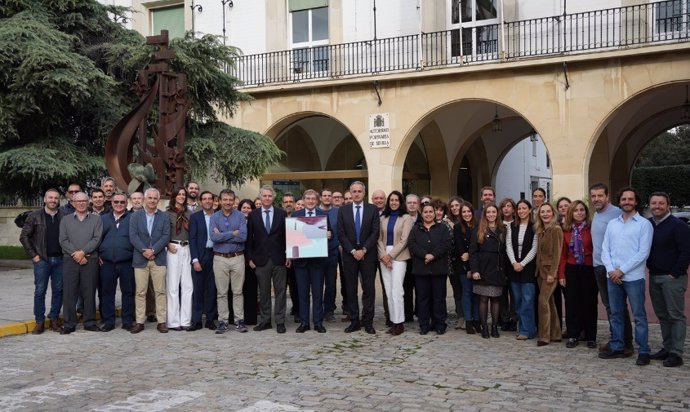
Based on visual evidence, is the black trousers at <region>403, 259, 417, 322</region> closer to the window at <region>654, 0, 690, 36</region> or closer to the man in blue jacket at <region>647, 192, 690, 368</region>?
the man in blue jacket at <region>647, 192, 690, 368</region>

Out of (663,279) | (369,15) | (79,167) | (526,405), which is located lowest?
(526,405)

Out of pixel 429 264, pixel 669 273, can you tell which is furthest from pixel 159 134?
pixel 669 273

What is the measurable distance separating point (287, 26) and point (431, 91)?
18.1 ft

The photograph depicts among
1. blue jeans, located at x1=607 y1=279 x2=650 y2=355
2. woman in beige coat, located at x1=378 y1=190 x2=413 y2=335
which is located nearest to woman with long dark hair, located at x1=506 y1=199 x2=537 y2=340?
blue jeans, located at x1=607 y1=279 x2=650 y2=355

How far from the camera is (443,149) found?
25.8 m

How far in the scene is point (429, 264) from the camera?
959 centimetres

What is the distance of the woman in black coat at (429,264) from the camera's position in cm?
955

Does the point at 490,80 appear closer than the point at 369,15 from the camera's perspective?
Yes

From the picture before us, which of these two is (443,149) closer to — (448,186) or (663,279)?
(448,186)

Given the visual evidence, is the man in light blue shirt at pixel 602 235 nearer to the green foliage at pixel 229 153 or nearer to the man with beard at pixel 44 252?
the man with beard at pixel 44 252

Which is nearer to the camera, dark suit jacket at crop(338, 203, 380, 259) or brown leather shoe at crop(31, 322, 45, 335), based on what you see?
dark suit jacket at crop(338, 203, 380, 259)

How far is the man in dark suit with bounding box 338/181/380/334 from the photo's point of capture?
9.72m

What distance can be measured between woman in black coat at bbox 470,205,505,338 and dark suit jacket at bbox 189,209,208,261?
3633 millimetres

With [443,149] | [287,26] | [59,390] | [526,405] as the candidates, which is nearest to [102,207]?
[59,390]
